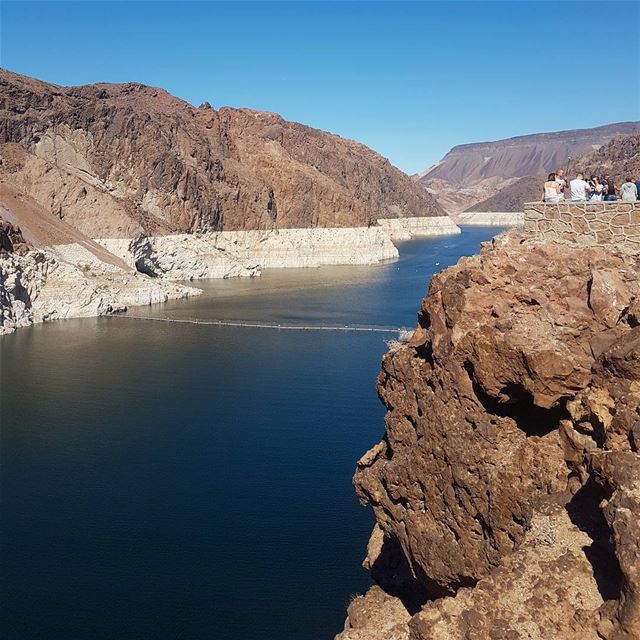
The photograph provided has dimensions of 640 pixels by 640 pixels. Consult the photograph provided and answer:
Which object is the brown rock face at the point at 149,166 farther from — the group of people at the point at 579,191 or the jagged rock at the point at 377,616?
the group of people at the point at 579,191

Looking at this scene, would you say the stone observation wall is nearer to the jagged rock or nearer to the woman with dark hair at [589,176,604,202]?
the woman with dark hair at [589,176,604,202]

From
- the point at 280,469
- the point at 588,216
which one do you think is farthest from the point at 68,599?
the point at 588,216

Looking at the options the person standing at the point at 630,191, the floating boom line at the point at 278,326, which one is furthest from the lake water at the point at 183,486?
the person standing at the point at 630,191

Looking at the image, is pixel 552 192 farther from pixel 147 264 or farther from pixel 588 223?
pixel 147 264

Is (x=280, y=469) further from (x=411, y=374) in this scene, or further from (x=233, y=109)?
(x=233, y=109)

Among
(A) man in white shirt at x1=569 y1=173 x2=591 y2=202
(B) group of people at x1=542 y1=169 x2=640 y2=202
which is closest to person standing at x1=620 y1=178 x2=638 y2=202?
(B) group of people at x1=542 y1=169 x2=640 y2=202
